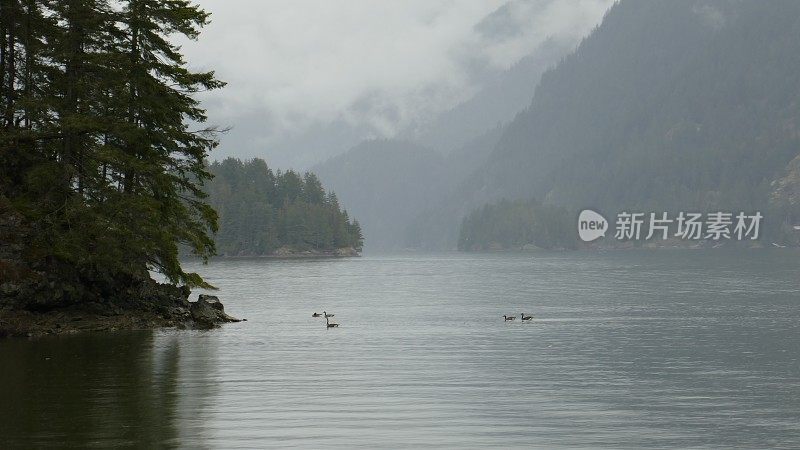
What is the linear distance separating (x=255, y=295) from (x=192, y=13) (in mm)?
42311

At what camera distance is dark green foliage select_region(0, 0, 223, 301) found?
154 ft

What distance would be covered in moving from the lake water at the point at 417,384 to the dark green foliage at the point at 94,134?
558 centimetres

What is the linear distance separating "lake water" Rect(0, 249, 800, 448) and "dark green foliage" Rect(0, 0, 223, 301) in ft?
18.3

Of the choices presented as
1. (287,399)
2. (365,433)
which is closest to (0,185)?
(287,399)

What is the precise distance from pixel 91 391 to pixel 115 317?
876 inches

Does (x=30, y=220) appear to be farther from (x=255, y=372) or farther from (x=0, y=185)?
(x=255, y=372)

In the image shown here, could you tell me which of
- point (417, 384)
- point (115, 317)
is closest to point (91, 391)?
point (417, 384)

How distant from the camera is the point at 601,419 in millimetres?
26078

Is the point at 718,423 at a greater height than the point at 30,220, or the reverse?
the point at 30,220

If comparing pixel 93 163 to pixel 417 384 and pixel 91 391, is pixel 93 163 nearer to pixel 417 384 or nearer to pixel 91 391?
pixel 91 391

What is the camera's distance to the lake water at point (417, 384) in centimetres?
2364

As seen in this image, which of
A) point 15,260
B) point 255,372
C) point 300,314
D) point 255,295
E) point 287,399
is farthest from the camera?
point 255,295

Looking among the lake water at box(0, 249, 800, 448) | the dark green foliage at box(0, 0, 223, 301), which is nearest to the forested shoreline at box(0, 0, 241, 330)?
the dark green foliage at box(0, 0, 223, 301)

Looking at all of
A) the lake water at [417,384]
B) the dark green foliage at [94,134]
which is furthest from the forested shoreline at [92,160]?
the lake water at [417,384]
